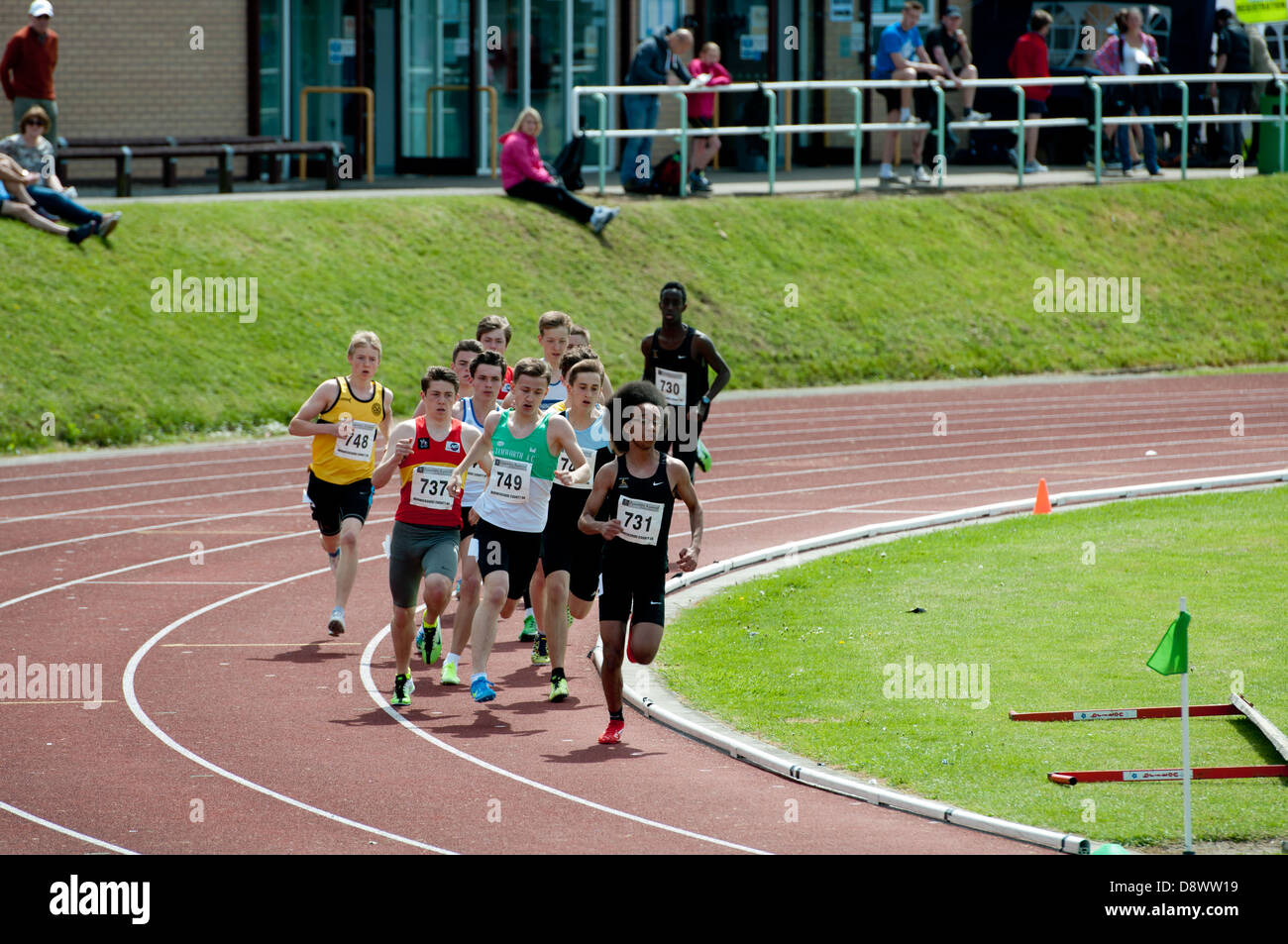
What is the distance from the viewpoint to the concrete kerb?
26.6 ft

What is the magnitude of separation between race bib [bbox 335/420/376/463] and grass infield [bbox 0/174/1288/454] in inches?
351

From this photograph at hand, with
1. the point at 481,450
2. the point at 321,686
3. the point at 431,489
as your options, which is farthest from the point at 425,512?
the point at 321,686

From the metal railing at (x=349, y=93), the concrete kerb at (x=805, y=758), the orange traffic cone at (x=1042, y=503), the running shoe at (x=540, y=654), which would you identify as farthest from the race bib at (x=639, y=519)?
the metal railing at (x=349, y=93)

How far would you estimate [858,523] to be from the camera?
54.5 ft

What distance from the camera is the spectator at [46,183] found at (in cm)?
2228

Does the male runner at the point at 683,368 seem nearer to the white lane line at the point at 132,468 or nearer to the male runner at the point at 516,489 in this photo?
the male runner at the point at 516,489

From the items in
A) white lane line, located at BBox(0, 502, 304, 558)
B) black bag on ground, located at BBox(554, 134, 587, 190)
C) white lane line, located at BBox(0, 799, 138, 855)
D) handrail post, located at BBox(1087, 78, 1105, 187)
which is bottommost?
white lane line, located at BBox(0, 502, 304, 558)

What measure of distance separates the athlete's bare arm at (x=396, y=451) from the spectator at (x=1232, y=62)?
2601cm

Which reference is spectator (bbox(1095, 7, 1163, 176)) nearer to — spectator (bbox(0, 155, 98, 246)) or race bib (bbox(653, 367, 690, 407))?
spectator (bbox(0, 155, 98, 246))

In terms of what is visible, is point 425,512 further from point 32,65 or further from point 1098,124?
point 1098,124

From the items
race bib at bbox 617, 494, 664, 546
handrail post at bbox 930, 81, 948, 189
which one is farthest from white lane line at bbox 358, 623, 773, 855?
handrail post at bbox 930, 81, 948, 189
